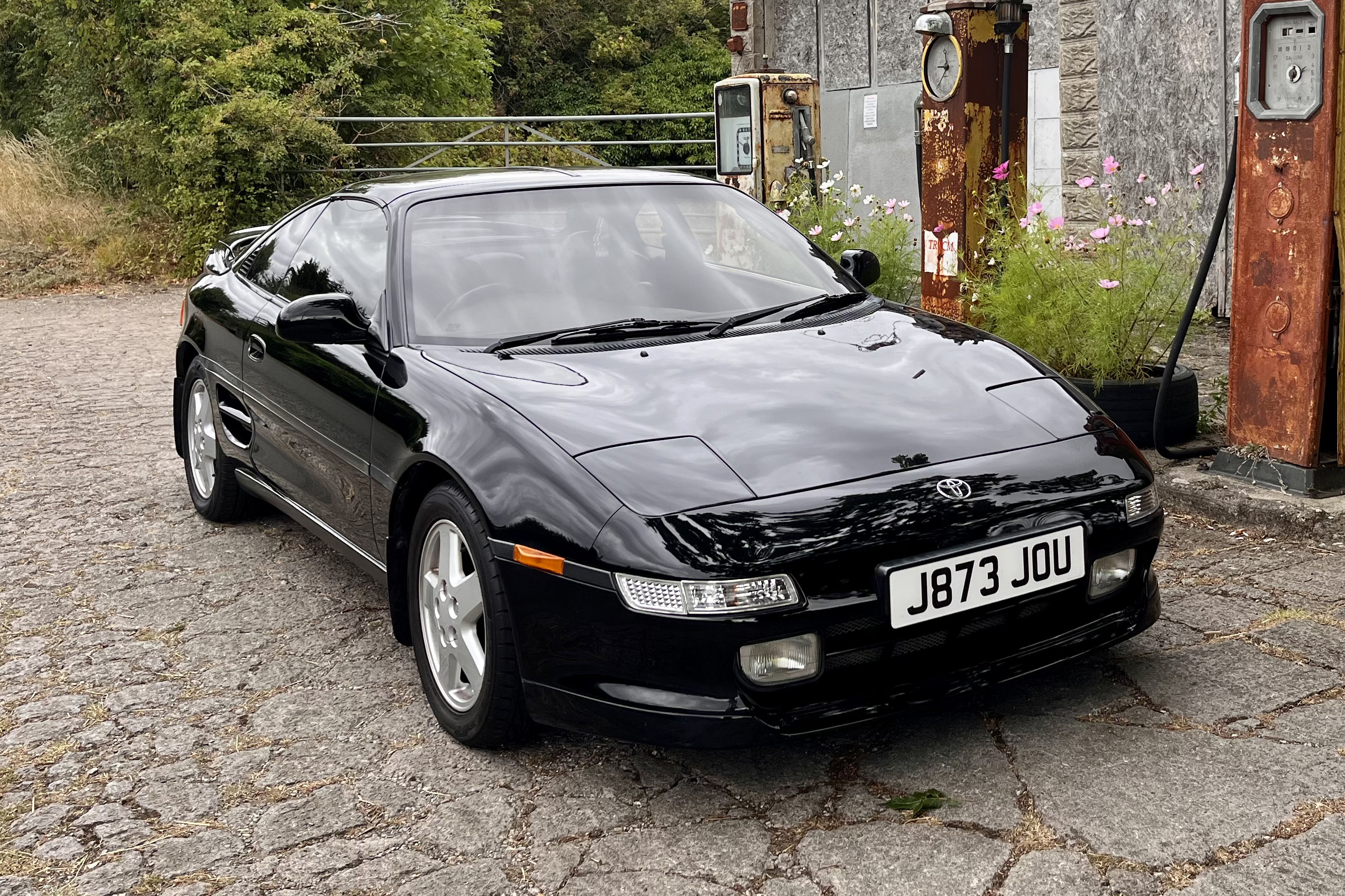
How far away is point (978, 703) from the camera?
11.4 ft

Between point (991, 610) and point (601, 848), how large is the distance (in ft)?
3.32

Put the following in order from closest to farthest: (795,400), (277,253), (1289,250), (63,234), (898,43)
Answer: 1. (795,400)
2. (1289,250)
3. (277,253)
4. (898,43)
5. (63,234)

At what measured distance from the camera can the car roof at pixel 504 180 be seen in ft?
14.4

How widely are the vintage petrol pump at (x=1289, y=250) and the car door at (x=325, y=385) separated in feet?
10.1

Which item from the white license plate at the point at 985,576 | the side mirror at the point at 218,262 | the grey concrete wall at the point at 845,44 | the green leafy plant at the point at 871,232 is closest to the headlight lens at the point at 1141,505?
the white license plate at the point at 985,576

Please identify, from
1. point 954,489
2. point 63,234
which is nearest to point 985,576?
point 954,489

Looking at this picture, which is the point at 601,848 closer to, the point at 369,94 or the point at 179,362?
the point at 179,362

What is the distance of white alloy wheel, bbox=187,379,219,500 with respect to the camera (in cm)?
559

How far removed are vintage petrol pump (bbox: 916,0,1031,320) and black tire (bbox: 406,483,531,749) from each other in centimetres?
415

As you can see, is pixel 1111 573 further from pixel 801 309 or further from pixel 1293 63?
pixel 1293 63

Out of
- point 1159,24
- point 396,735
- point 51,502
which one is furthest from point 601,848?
point 1159,24

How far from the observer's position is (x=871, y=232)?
8.35m

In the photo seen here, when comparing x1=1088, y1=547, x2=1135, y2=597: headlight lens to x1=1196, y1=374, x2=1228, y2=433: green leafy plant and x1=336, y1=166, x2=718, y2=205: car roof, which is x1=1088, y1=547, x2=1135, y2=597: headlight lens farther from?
x1=1196, y1=374, x2=1228, y2=433: green leafy plant

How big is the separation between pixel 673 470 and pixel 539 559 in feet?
1.19
